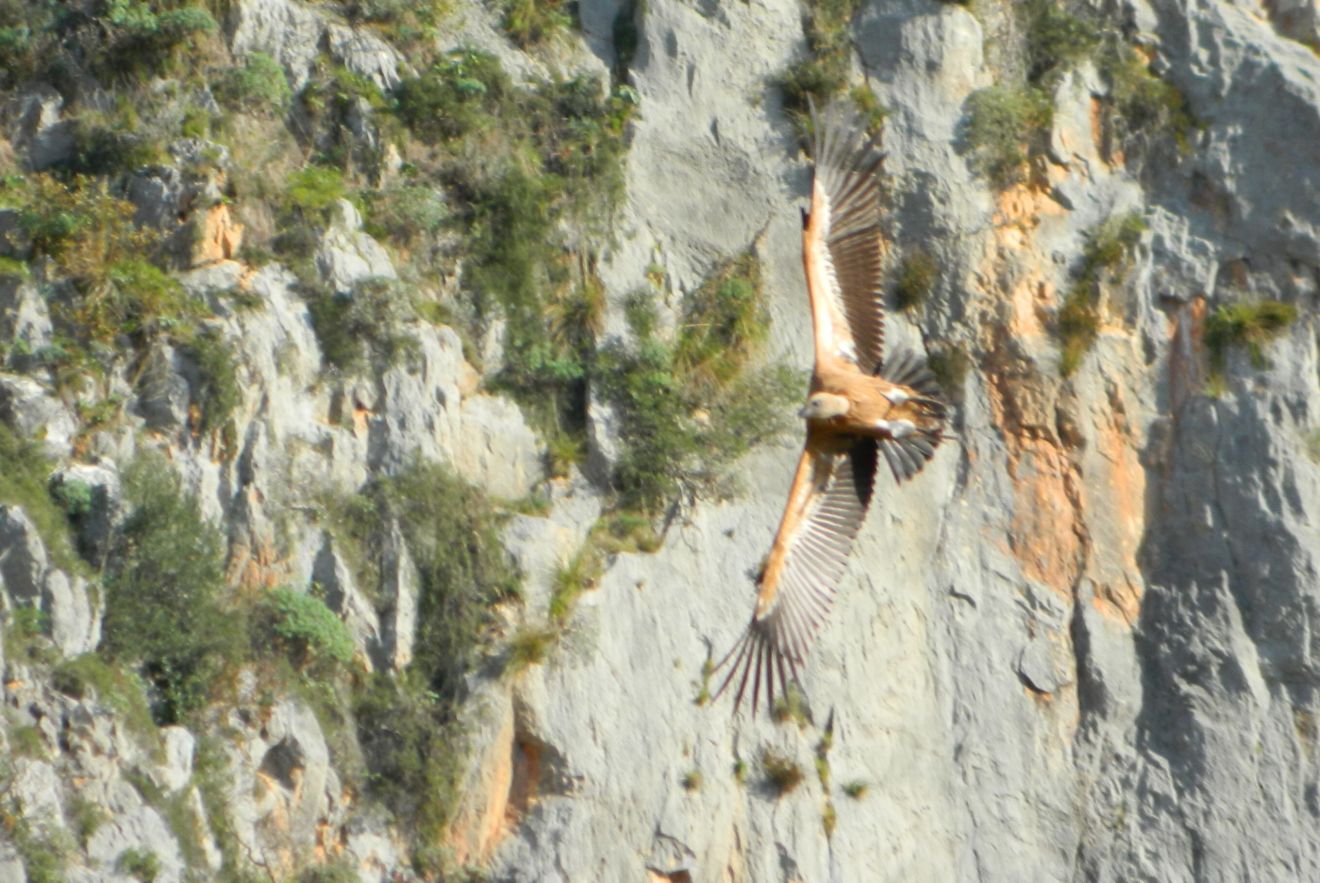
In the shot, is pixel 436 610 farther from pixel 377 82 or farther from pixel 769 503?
pixel 377 82

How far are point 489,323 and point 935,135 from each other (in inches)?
160

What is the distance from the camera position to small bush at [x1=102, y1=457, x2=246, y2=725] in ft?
38.0

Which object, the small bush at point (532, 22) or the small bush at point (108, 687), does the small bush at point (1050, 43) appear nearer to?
the small bush at point (532, 22)

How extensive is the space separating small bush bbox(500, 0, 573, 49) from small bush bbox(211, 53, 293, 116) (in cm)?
228

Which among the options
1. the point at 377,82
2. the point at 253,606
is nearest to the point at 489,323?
the point at 377,82

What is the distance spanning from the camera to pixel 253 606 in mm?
12117

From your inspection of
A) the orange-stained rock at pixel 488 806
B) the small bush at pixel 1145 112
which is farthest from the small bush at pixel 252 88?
the small bush at pixel 1145 112

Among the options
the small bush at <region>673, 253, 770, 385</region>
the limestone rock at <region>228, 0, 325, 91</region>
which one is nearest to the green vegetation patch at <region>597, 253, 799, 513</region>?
the small bush at <region>673, 253, 770, 385</region>

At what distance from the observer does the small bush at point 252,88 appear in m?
14.0

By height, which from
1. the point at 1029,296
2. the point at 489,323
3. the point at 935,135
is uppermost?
the point at 935,135

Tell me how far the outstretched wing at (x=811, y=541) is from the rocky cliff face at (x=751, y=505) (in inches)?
86.7

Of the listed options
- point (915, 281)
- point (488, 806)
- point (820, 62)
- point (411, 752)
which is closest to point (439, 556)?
point (411, 752)

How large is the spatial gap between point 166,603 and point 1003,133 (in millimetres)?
7699

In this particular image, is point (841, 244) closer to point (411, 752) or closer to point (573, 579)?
point (573, 579)
